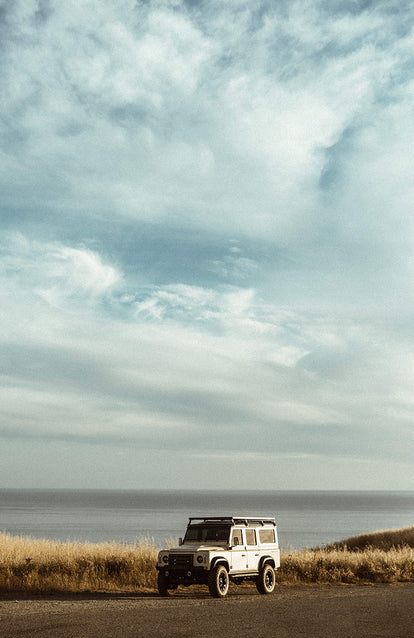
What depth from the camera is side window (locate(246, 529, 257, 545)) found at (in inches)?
819

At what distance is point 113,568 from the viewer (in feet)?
77.9

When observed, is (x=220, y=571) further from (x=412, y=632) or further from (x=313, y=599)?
(x=412, y=632)

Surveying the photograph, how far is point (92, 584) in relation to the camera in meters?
21.8

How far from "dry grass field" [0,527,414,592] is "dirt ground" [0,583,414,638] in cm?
188

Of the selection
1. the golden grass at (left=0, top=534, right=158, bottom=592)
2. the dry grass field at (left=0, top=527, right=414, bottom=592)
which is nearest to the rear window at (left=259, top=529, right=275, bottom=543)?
the dry grass field at (left=0, top=527, right=414, bottom=592)

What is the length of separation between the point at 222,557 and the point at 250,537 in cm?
186

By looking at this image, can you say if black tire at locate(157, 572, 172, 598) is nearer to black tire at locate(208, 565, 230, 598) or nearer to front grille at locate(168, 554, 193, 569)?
front grille at locate(168, 554, 193, 569)

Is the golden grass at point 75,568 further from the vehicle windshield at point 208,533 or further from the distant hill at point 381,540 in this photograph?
the distant hill at point 381,540

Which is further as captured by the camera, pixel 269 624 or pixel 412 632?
pixel 269 624

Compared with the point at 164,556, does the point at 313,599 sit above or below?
below

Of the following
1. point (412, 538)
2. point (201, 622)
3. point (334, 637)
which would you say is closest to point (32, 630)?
point (201, 622)

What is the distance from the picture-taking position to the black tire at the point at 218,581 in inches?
748

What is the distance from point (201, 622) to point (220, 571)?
489cm

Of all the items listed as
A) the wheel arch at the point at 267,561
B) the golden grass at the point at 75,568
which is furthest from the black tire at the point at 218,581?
the golden grass at the point at 75,568
